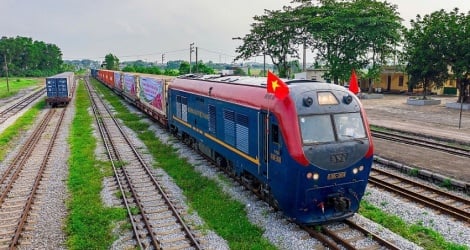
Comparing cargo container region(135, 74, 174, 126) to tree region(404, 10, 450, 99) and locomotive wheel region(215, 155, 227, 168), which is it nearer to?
→ locomotive wheel region(215, 155, 227, 168)

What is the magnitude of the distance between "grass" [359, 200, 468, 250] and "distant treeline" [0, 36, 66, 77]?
124 m

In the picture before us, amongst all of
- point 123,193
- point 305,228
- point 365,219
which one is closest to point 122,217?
point 123,193

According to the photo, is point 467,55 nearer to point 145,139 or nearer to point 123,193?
point 145,139

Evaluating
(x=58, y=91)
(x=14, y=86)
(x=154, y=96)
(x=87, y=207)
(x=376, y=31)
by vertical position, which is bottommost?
(x=87, y=207)

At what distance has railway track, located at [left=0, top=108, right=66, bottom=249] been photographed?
1079 centimetres

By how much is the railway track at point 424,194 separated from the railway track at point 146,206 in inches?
283

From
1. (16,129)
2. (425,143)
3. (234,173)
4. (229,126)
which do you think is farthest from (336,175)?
(16,129)

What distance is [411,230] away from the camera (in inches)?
393

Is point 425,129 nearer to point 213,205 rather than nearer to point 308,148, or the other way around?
point 213,205

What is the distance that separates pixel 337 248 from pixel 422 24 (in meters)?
34.5

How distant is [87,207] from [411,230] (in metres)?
9.49

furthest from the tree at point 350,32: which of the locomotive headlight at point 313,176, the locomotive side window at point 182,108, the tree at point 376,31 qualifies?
the locomotive headlight at point 313,176

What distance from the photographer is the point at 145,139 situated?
22.8 metres

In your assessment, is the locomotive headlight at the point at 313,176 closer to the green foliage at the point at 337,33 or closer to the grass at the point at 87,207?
the grass at the point at 87,207
